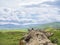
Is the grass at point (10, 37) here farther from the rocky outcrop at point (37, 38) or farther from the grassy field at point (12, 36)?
the rocky outcrop at point (37, 38)

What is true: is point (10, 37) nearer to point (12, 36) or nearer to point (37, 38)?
point (12, 36)

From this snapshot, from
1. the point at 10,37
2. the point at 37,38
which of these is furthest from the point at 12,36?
the point at 37,38

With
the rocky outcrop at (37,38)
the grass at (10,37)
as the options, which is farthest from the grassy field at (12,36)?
the rocky outcrop at (37,38)

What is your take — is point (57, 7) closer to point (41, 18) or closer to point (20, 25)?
point (41, 18)

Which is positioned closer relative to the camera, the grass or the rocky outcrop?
the rocky outcrop

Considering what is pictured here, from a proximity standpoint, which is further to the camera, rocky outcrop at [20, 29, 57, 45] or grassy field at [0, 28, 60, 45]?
grassy field at [0, 28, 60, 45]

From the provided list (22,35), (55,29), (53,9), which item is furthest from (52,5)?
(22,35)

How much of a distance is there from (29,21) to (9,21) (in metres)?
0.40

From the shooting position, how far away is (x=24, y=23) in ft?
15.5

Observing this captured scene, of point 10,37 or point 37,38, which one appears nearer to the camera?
point 37,38

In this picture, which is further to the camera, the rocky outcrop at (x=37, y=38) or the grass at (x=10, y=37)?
the grass at (x=10, y=37)

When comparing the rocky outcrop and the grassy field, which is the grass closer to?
the grassy field

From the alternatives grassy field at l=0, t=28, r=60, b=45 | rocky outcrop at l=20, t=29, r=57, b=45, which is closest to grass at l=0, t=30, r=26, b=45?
grassy field at l=0, t=28, r=60, b=45

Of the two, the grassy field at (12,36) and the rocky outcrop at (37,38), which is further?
the grassy field at (12,36)
